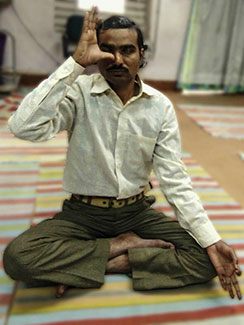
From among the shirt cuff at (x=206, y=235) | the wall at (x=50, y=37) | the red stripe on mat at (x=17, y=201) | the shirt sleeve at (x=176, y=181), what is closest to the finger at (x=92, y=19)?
the shirt sleeve at (x=176, y=181)

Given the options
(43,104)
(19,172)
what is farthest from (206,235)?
(19,172)

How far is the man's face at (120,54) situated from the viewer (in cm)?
96

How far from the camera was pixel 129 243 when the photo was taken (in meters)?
1.14

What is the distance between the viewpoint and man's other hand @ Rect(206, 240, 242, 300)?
3.15 ft

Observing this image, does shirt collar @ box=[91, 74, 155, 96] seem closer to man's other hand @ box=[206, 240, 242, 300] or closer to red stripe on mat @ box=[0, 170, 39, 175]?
man's other hand @ box=[206, 240, 242, 300]

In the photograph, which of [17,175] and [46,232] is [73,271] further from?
[17,175]

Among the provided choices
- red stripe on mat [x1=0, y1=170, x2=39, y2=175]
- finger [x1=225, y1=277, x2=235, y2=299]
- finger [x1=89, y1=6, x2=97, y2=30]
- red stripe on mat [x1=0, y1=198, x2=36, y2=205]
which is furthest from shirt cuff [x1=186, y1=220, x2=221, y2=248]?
red stripe on mat [x1=0, y1=170, x2=39, y2=175]

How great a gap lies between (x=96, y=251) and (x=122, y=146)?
A: 1.07 ft

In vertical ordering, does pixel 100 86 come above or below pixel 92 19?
below

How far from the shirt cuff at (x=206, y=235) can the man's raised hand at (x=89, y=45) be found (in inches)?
21.9

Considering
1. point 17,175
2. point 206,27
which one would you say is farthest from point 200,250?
point 206,27

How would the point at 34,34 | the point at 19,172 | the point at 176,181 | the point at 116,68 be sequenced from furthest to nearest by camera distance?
the point at 34,34
the point at 19,172
the point at 176,181
the point at 116,68

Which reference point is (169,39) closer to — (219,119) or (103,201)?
(219,119)

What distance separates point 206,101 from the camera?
361cm
